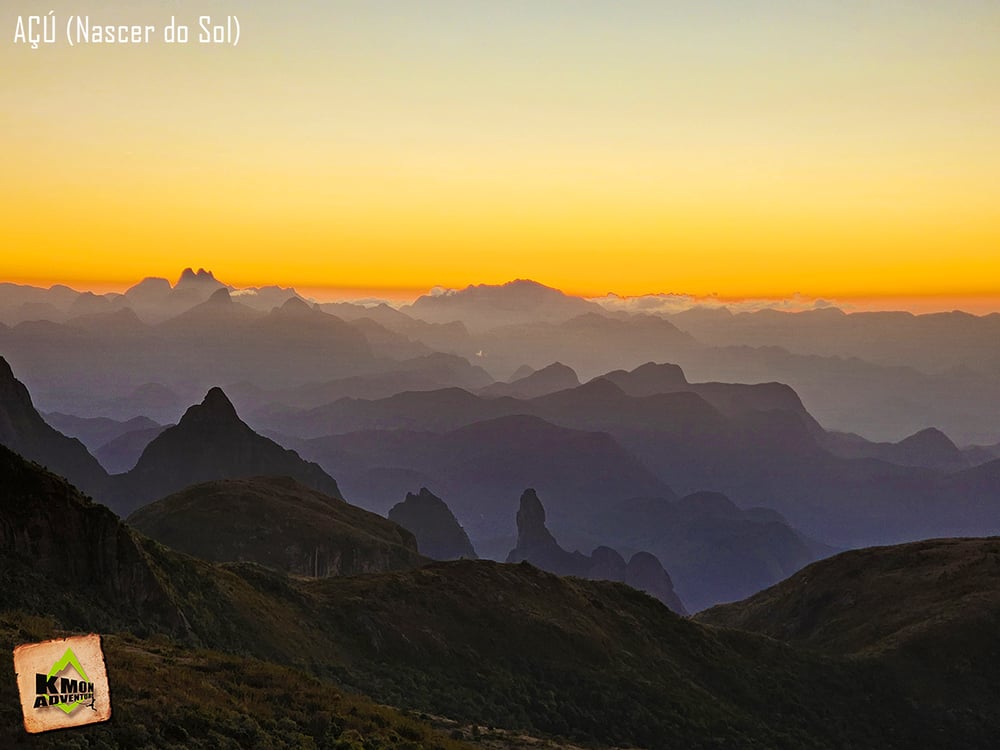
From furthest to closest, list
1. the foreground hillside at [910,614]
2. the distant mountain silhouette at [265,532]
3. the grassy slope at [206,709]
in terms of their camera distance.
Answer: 1. the distant mountain silhouette at [265,532]
2. the foreground hillside at [910,614]
3. the grassy slope at [206,709]

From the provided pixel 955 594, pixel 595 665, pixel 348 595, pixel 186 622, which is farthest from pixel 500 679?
pixel 955 594

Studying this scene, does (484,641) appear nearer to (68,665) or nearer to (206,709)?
(206,709)

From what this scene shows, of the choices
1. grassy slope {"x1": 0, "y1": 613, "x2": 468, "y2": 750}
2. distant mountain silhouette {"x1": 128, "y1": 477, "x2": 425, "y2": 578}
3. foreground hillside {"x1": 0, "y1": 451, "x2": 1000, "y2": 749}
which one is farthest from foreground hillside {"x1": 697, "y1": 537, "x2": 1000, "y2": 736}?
grassy slope {"x1": 0, "y1": 613, "x2": 468, "y2": 750}

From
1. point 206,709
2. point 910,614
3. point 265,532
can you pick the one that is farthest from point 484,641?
point 265,532

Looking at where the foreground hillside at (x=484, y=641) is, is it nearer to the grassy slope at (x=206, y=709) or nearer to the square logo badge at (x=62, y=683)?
the grassy slope at (x=206, y=709)

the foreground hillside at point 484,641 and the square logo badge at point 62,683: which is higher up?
the square logo badge at point 62,683

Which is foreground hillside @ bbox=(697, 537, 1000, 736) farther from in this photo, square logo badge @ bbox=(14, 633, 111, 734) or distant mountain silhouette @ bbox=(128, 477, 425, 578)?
square logo badge @ bbox=(14, 633, 111, 734)

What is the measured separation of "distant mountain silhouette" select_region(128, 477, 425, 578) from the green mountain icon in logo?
9825 cm

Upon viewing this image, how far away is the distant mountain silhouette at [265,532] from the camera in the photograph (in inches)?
4567

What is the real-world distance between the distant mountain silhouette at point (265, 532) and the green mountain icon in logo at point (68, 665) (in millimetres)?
98252

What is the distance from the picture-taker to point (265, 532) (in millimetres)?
121438

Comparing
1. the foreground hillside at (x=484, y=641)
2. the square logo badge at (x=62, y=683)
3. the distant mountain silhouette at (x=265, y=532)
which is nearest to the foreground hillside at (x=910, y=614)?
the foreground hillside at (x=484, y=641)

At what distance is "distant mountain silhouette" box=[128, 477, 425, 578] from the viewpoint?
116000 mm

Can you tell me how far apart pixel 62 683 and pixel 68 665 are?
0.39 m
